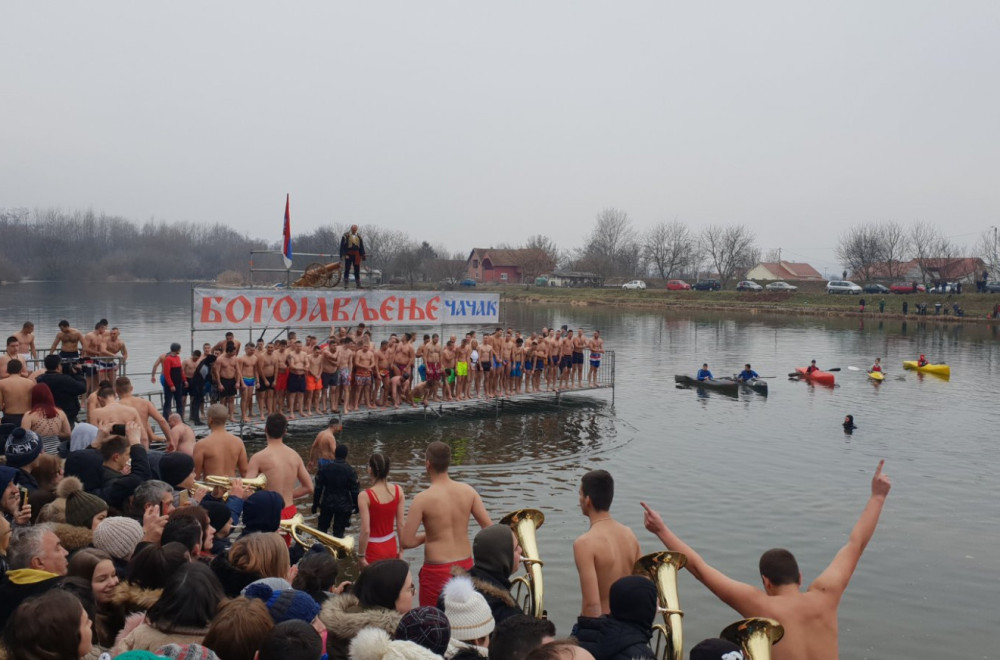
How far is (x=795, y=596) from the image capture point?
501 cm

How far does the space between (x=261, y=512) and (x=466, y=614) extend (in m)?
3.01

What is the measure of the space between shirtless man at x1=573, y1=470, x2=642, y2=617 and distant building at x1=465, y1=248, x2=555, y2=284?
11891cm

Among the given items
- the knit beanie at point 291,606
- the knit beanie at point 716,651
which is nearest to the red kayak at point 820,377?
the knit beanie at point 716,651

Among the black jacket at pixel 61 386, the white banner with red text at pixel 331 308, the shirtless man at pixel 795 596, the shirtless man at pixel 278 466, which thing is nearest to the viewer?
the shirtless man at pixel 795 596

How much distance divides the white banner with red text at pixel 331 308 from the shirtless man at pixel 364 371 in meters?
1.45

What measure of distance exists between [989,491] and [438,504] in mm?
14944

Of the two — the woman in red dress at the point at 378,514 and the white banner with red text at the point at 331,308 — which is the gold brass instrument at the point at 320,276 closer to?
the white banner with red text at the point at 331,308

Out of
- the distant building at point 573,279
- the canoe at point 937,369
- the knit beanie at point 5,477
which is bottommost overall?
the canoe at point 937,369

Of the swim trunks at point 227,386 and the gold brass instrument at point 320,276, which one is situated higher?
the gold brass instrument at point 320,276

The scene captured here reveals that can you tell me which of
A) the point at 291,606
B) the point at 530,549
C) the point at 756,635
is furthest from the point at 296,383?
the point at 756,635

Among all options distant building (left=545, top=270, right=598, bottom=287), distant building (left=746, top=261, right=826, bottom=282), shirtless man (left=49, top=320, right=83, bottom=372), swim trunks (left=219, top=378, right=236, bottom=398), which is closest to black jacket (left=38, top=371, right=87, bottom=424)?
shirtless man (left=49, top=320, right=83, bottom=372)

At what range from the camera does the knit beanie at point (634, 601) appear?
468 centimetres

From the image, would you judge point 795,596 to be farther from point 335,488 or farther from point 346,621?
point 335,488

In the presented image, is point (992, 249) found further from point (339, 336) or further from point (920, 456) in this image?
point (339, 336)
